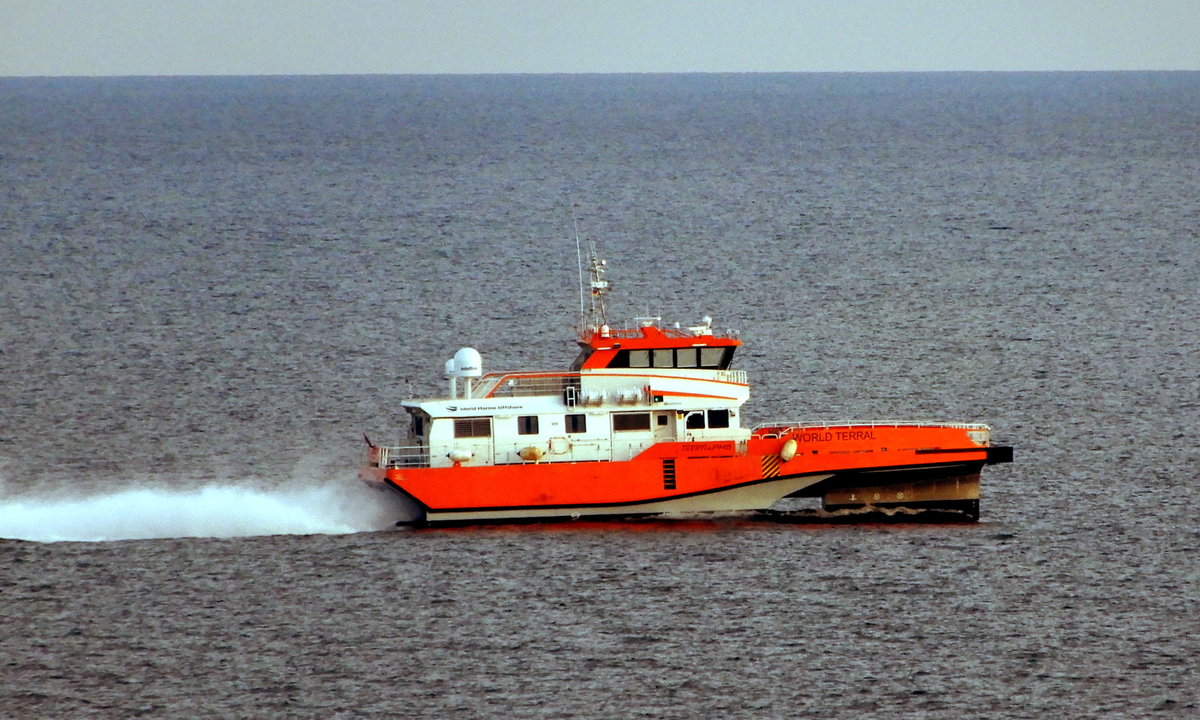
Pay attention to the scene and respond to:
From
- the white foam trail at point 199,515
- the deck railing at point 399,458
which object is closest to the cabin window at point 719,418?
the deck railing at point 399,458

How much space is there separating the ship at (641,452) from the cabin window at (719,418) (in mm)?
41

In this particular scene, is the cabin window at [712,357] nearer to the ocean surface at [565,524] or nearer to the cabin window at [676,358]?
the cabin window at [676,358]

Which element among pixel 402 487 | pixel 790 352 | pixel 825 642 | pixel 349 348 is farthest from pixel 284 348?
pixel 825 642

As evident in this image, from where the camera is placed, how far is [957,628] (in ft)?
137

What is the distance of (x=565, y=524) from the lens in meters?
49.0

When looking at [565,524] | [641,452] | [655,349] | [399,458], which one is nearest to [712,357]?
[655,349]

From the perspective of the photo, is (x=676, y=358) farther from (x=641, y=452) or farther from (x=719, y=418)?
(x=641, y=452)

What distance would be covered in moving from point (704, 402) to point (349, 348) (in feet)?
98.5

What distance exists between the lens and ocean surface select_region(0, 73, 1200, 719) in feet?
128

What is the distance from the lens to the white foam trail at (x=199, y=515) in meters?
49.3

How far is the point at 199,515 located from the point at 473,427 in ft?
24.9

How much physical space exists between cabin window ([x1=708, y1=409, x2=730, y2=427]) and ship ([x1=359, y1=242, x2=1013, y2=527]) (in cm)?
4

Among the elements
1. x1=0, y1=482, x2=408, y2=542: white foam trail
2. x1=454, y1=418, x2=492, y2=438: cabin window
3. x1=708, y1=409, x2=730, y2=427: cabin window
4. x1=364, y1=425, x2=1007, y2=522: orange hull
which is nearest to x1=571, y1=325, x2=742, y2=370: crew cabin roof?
x1=708, y1=409, x2=730, y2=427: cabin window

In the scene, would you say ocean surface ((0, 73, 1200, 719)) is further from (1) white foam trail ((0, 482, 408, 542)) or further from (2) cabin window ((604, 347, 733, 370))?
(2) cabin window ((604, 347, 733, 370))
